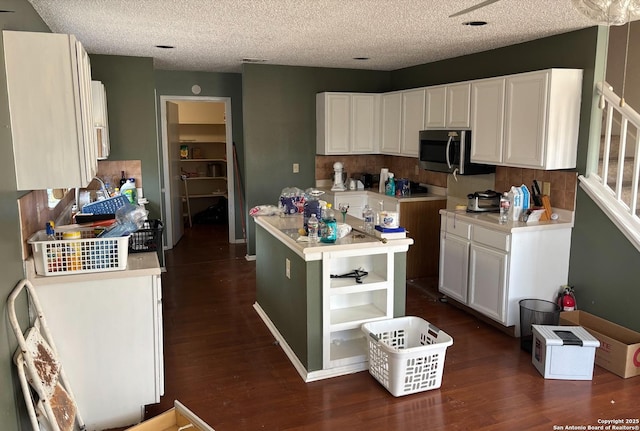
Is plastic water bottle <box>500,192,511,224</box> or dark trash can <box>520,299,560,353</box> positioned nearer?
dark trash can <box>520,299,560,353</box>

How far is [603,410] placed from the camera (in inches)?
115

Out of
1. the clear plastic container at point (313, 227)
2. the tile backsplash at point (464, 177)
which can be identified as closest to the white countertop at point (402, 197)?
the tile backsplash at point (464, 177)

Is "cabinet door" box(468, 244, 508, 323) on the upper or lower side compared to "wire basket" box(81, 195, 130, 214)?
lower

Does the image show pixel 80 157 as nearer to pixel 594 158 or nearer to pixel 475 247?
pixel 475 247

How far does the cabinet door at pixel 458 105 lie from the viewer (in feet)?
15.3

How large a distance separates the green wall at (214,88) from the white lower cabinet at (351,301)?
3.40m

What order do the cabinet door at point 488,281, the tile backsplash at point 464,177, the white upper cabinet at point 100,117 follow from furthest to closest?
the white upper cabinet at point 100,117 → the tile backsplash at point 464,177 → the cabinet door at point 488,281

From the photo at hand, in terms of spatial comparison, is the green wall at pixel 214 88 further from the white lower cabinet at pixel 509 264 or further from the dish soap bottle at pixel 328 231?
the dish soap bottle at pixel 328 231

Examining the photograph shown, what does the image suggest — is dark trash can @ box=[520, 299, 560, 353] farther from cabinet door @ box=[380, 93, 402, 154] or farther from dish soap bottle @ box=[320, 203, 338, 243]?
cabinet door @ box=[380, 93, 402, 154]

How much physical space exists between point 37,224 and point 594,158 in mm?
3966

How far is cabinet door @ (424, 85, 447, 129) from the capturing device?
16.5ft

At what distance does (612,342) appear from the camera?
3348mm

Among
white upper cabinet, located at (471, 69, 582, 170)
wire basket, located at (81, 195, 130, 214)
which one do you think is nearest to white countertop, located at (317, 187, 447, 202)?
white upper cabinet, located at (471, 69, 582, 170)

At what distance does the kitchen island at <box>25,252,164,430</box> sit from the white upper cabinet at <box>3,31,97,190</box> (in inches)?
21.5
